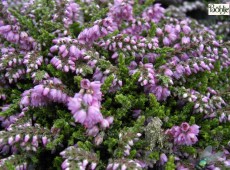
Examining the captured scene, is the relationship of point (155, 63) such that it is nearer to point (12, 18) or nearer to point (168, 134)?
point (168, 134)

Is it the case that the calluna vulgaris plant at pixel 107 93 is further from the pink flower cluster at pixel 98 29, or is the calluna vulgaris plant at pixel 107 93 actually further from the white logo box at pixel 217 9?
the white logo box at pixel 217 9

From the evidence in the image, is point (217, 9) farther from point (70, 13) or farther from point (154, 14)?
point (70, 13)

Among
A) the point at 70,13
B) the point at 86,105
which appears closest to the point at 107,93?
the point at 86,105

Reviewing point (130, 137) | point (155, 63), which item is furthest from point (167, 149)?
point (155, 63)

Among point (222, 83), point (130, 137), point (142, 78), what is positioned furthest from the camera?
point (222, 83)

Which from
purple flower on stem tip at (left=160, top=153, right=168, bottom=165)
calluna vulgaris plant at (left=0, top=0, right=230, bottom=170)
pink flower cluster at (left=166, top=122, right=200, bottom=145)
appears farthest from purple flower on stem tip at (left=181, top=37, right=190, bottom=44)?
purple flower on stem tip at (left=160, top=153, right=168, bottom=165)

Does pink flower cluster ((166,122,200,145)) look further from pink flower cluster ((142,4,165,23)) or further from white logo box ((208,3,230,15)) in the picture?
white logo box ((208,3,230,15))
